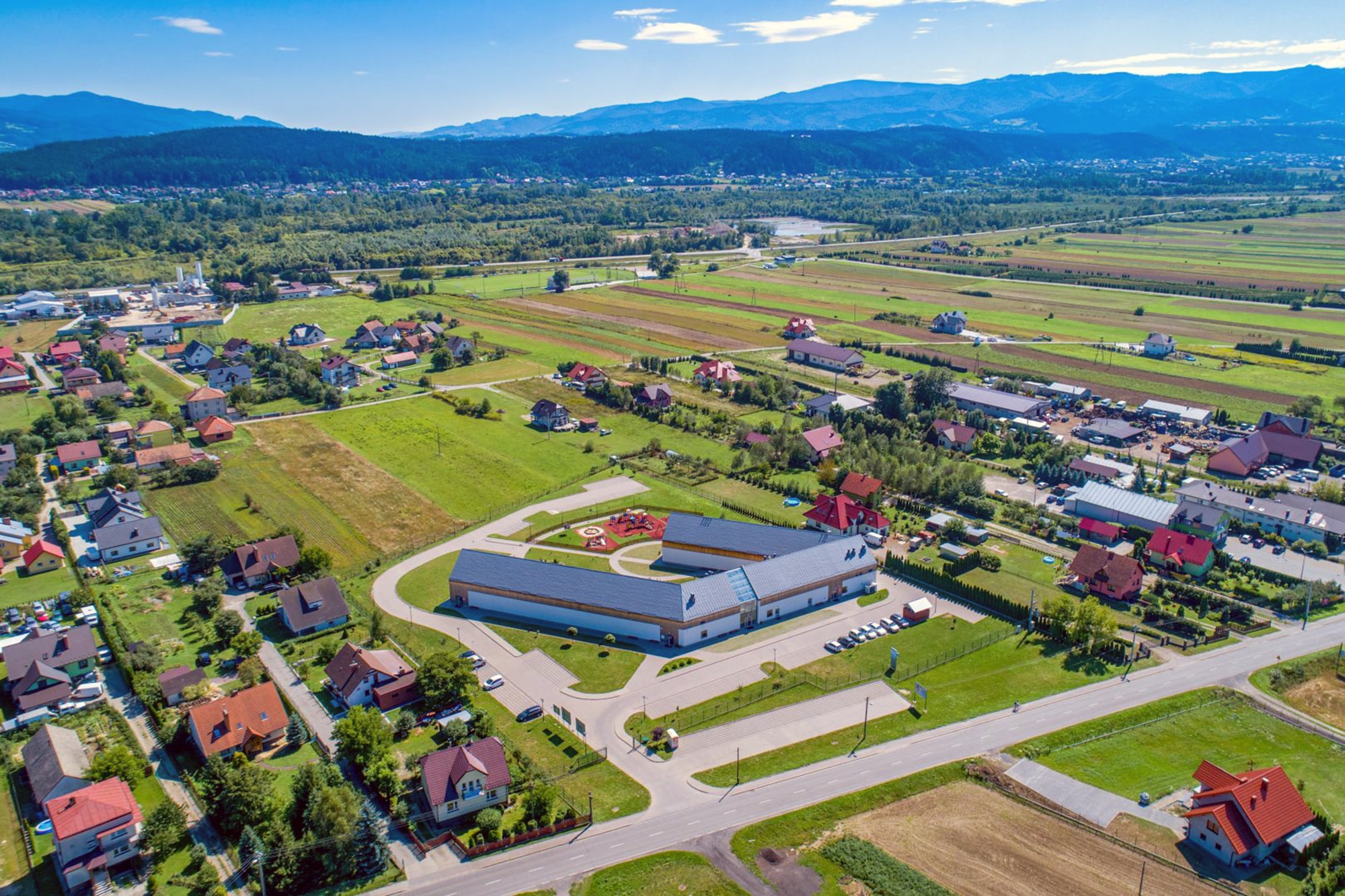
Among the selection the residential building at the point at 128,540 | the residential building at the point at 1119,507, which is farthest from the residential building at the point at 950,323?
the residential building at the point at 128,540

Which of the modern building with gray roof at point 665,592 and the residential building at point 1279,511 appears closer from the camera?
the modern building with gray roof at point 665,592

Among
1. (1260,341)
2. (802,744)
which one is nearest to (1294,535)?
(802,744)

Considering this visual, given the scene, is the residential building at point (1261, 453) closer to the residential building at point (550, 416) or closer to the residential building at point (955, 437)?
the residential building at point (955, 437)

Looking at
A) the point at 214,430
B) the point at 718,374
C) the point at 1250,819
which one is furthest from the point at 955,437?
the point at 214,430

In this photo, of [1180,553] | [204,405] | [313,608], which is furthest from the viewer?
[204,405]

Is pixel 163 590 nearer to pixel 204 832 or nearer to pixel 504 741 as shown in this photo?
pixel 204 832

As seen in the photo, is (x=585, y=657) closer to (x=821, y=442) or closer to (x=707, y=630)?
(x=707, y=630)
